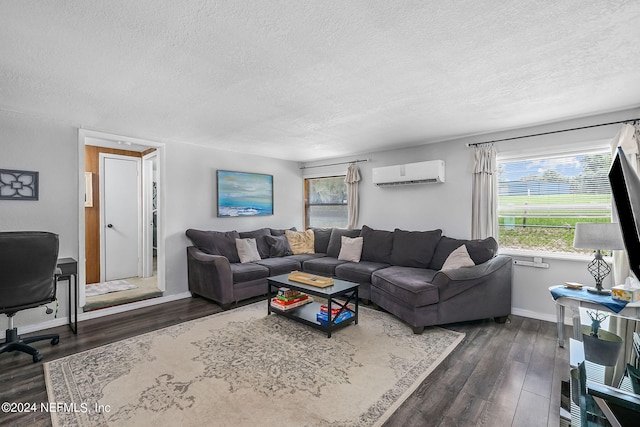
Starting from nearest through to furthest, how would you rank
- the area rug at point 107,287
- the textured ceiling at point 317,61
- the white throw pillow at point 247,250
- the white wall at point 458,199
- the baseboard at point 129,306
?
the textured ceiling at point 317,61 → the white wall at point 458,199 → the baseboard at point 129,306 → the area rug at point 107,287 → the white throw pillow at point 247,250

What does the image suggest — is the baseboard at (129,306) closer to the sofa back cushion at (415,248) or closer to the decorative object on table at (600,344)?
the sofa back cushion at (415,248)

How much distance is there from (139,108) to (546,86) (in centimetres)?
373

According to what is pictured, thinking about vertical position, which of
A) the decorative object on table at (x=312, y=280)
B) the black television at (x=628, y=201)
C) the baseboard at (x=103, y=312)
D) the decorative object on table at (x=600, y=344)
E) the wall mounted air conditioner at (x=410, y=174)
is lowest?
the baseboard at (x=103, y=312)

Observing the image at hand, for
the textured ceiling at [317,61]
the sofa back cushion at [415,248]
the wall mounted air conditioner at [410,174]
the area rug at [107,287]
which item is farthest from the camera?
the area rug at [107,287]

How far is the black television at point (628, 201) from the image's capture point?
920 mm

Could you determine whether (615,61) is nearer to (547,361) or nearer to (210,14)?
(547,361)

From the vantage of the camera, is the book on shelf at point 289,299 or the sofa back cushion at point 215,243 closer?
the book on shelf at point 289,299

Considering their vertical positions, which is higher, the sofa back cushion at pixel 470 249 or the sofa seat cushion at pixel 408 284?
the sofa back cushion at pixel 470 249

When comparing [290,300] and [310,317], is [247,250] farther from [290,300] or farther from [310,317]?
[310,317]

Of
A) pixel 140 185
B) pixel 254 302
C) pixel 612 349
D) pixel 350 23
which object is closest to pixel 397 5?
pixel 350 23

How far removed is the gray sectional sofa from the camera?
124 inches

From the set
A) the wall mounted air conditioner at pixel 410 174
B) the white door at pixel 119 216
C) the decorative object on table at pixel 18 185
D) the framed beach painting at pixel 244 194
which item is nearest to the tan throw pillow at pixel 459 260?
the wall mounted air conditioner at pixel 410 174

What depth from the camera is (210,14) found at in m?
1.59

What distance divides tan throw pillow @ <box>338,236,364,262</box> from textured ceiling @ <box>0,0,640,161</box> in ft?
6.53
